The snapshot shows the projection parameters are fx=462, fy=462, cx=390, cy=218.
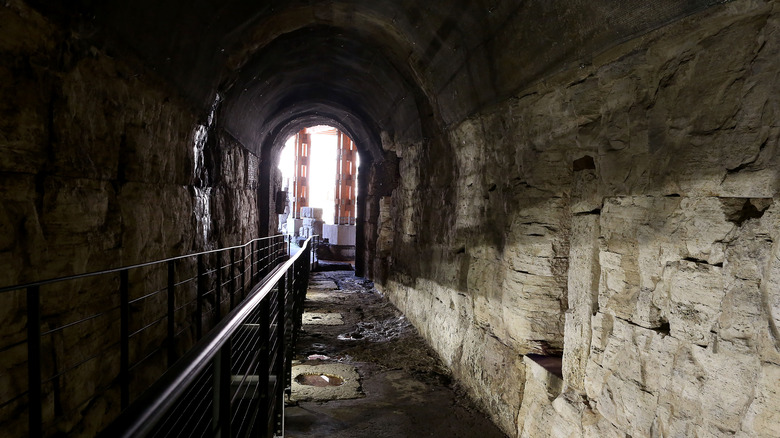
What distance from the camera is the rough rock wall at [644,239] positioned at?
74.1 inches

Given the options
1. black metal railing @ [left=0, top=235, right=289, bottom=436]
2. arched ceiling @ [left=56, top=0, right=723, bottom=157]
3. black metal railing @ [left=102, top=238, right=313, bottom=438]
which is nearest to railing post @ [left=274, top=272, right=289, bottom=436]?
black metal railing @ [left=102, top=238, right=313, bottom=438]

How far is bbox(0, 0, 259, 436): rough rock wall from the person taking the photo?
7.07 ft

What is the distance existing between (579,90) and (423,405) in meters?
3.05

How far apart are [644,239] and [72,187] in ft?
10.4

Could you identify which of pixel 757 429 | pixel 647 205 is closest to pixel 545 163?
pixel 647 205

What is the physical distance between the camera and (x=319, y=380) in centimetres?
494

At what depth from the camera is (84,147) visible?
2.77 meters

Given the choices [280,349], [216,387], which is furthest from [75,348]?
[216,387]

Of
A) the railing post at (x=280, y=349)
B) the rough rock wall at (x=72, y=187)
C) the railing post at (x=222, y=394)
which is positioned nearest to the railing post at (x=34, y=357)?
the rough rock wall at (x=72, y=187)

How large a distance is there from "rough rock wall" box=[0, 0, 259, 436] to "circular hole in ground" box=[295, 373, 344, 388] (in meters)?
1.90

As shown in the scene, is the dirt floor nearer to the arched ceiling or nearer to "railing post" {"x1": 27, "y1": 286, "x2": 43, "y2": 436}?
"railing post" {"x1": 27, "y1": 286, "x2": 43, "y2": 436}

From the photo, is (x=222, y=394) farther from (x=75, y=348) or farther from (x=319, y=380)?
(x=319, y=380)

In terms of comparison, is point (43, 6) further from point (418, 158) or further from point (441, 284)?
point (418, 158)

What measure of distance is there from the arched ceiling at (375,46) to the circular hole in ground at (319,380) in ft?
10.2
